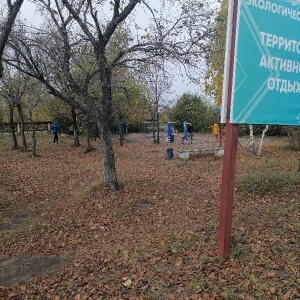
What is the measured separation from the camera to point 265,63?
418cm

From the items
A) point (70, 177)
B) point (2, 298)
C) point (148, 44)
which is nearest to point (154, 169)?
point (70, 177)

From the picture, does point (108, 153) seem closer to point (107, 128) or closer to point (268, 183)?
point (107, 128)

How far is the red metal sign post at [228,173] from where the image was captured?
4.08 meters

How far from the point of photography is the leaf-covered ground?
160 inches

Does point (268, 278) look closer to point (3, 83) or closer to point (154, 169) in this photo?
point (154, 169)

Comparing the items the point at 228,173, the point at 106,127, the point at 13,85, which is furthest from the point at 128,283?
the point at 13,85

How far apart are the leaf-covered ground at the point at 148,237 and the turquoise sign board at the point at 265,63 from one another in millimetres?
2062

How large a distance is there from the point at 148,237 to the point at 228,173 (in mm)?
2538

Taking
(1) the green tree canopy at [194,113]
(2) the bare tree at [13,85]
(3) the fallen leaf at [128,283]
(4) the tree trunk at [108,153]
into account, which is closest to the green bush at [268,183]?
(4) the tree trunk at [108,153]

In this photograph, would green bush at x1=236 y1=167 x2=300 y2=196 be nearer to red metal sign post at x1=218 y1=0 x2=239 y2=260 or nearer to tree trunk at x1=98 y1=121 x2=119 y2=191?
tree trunk at x1=98 y1=121 x2=119 y2=191

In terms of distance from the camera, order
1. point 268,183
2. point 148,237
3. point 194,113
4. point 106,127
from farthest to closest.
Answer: point 194,113, point 106,127, point 268,183, point 148,237

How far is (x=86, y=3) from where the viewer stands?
8672 millimetres

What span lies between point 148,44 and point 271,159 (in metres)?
8.74

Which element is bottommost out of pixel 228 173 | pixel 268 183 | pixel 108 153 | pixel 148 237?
pixel 148 237
